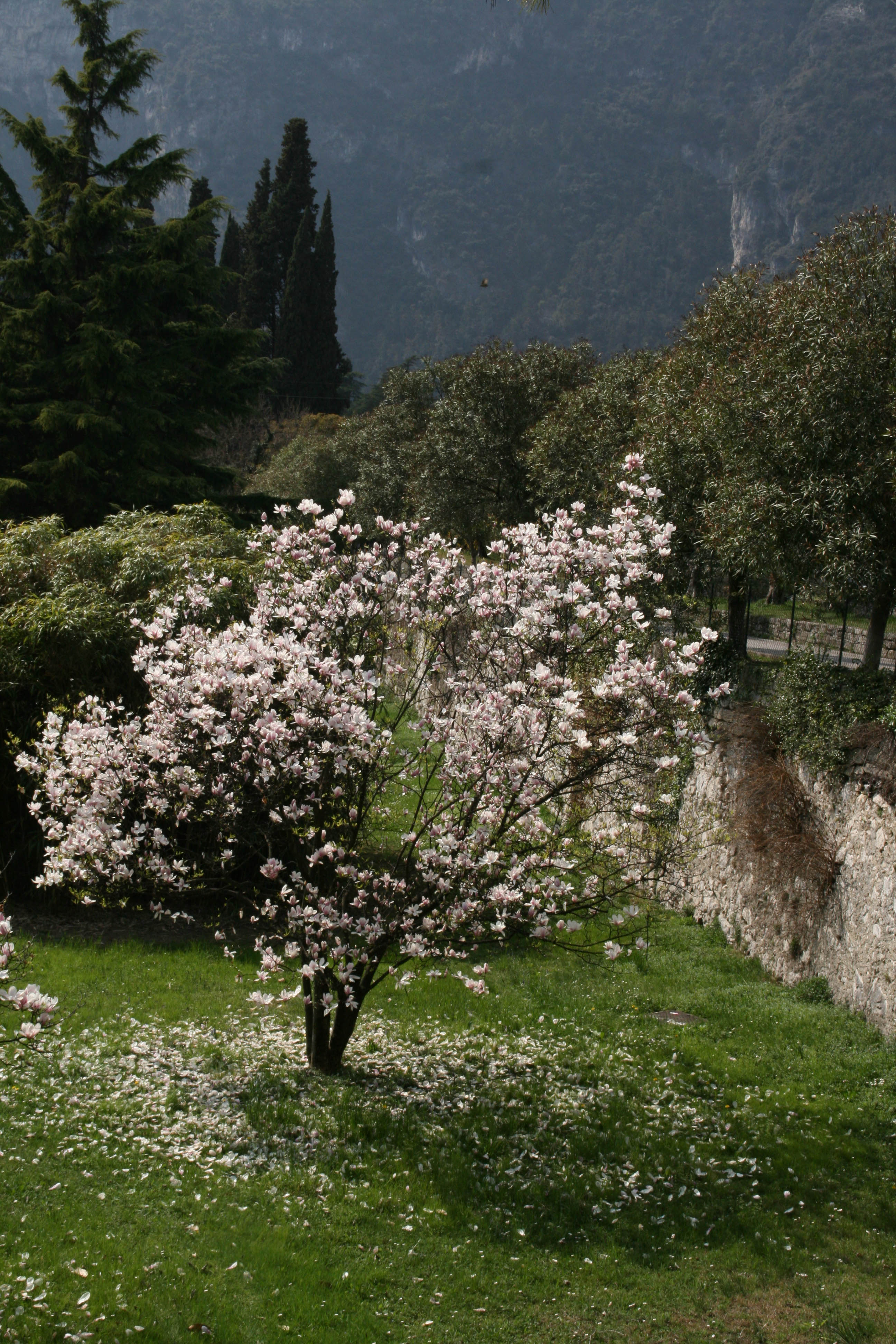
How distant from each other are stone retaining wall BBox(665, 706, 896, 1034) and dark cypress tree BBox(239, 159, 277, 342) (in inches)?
2063

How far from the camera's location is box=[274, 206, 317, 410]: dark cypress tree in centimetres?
5684

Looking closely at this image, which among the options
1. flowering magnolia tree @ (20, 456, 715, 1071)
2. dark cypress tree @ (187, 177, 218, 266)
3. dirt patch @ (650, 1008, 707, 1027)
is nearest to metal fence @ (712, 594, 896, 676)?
dirt patch @ (650, 1008, 707, 1027)

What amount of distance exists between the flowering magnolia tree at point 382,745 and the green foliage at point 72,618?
4239 millimetres

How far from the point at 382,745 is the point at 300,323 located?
178ft

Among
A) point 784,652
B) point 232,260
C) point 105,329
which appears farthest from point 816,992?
point 232,260

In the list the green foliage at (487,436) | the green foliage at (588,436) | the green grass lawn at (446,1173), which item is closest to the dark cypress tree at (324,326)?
the green foliage at (487,436)

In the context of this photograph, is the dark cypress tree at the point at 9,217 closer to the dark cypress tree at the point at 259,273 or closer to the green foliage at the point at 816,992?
the green foliage at the point at 816,992

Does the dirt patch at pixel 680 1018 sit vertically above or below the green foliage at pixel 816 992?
below

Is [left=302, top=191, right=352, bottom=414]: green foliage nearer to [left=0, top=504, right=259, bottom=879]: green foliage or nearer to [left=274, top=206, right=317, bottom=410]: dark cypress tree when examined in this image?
[left=274, top=206, right=317, bottom=410]: dark cypress tree

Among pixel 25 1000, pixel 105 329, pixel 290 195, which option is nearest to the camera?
pixel 25 1000

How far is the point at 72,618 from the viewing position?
13.8 meters

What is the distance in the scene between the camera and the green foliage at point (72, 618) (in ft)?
45.6

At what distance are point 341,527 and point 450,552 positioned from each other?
1551 mm

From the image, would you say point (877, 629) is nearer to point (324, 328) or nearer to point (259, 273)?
point (324, 328)
